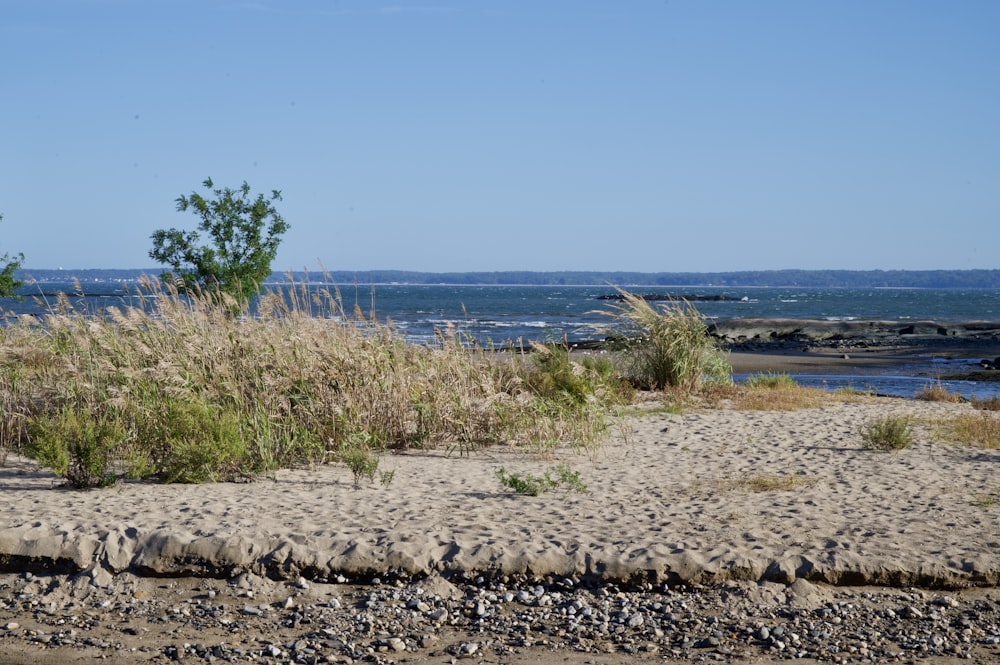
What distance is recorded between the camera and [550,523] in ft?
25.4

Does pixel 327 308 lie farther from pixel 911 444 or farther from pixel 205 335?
pixel 911 444

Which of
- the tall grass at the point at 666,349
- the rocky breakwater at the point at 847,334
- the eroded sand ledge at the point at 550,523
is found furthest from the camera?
the rocky breakwater at the point at 847,334

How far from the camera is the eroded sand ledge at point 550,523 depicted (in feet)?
22.3

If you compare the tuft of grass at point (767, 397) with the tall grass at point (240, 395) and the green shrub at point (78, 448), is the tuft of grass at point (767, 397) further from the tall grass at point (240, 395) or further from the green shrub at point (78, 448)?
the green shrub at point (78, 448)

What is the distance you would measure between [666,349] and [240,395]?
27.0ft

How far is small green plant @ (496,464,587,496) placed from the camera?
8.74 metres

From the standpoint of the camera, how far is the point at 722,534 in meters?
7.39

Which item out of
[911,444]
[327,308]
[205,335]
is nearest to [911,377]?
[911,444]

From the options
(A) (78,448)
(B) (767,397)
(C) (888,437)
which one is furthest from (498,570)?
(B) (767,397)

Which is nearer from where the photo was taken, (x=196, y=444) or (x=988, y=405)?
(x=196, y=444)

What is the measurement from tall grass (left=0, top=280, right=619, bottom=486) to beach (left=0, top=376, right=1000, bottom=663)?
1.30ft

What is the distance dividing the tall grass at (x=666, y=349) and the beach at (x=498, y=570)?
6.96m

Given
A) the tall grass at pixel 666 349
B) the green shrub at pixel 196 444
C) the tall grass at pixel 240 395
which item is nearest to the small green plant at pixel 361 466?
the tall grass at pixel 240 395

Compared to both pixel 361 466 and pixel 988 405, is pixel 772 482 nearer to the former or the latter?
pixel 361 466
